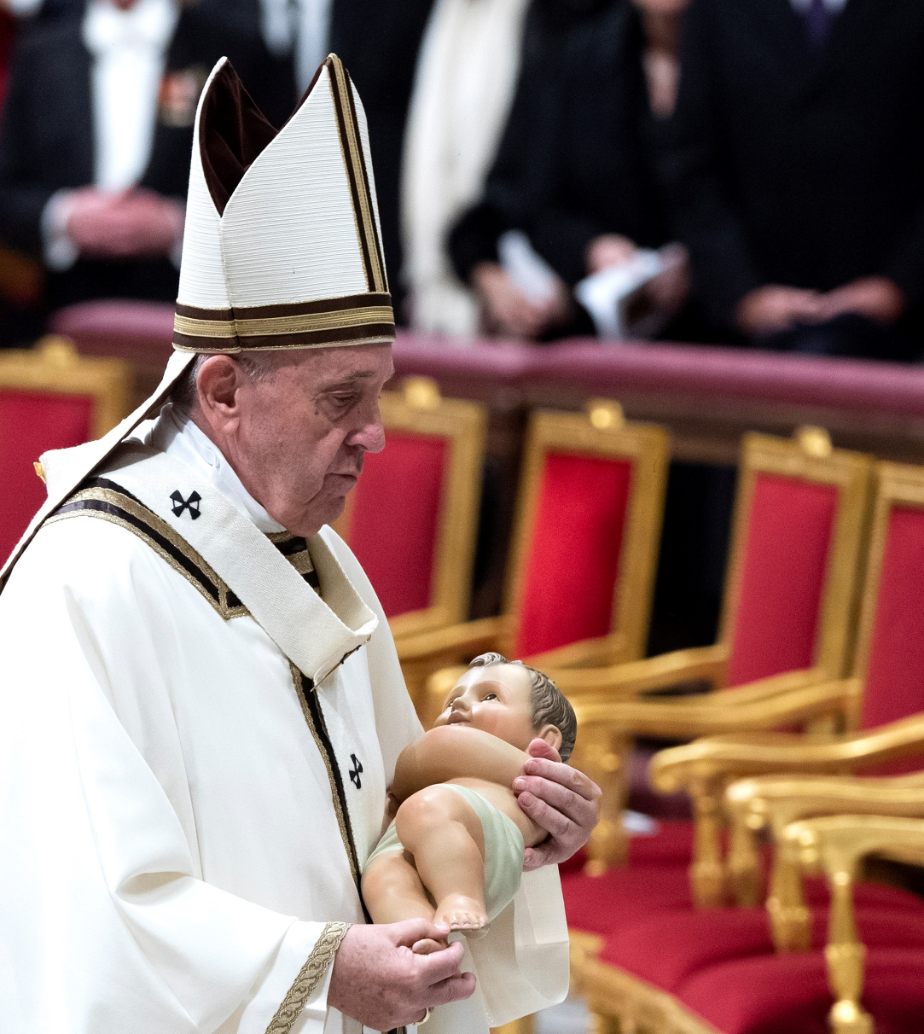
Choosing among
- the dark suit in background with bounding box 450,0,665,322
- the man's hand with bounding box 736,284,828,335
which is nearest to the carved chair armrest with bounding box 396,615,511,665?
the man's hand with bounding box 736,284,828,335

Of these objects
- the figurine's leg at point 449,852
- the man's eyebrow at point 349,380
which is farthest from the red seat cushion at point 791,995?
the man's eyebrow at point 349,380

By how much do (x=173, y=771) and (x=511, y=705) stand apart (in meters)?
0.39

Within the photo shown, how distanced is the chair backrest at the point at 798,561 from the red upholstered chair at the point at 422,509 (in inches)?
29.9

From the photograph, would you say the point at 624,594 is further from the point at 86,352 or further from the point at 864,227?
the point at 86,352

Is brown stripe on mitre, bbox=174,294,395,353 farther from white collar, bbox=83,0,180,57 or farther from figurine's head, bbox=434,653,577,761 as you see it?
white collar, bbox=83,0,180,57

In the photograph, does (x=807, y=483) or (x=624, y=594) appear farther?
(x=624, y=594)

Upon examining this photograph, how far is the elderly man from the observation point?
184 centimetres

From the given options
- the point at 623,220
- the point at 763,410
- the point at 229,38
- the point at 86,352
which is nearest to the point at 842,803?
the point at 763,410

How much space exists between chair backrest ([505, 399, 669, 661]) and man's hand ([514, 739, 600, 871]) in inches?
98.5

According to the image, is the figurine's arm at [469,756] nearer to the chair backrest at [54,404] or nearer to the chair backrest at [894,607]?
the chair backrest at [894,607]

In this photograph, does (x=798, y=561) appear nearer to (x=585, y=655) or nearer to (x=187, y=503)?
(x=585, y=655)

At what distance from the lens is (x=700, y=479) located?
17.1 ft

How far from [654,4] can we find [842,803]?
3.07m

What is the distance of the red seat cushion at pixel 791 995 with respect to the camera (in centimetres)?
308
